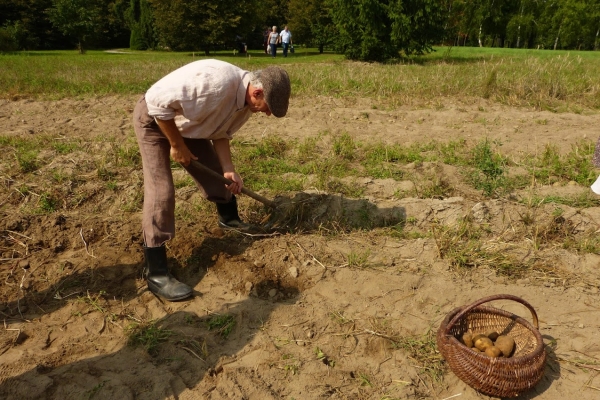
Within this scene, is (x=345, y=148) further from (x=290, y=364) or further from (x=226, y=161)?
(x=290, y=364)

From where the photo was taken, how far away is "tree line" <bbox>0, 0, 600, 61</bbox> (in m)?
15.6

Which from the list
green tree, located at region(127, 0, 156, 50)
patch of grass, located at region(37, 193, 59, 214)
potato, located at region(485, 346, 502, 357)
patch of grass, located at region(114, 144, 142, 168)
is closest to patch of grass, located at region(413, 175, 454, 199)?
potato, located at region(485, 346, 502, 357)

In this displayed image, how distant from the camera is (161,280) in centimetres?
326

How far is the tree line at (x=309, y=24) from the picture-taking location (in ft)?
51.2

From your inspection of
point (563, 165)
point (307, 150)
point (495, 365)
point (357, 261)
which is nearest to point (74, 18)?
point (307, 150)

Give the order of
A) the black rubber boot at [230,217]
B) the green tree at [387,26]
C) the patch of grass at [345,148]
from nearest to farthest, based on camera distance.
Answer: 1. the black rubber boot at [230,217]
2. the patch of grass at [345,148]
3. the green tree at [387,26]

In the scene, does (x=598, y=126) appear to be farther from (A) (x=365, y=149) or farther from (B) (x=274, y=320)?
(B) (x=274, y=320)

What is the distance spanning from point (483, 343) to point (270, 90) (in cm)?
192

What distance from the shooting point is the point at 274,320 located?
10.0 ft

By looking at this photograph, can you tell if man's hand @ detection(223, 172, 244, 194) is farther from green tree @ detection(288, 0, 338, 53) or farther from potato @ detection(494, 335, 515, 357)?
green tree @ detection(288, 0, 338, 53)

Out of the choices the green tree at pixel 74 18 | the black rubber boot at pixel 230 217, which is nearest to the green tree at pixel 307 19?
the green tree at pixel 74 18

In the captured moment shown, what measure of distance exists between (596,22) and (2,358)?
175ft

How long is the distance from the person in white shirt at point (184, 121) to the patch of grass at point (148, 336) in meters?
0.30

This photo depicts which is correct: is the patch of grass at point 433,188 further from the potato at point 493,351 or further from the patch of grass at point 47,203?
the patch of grass at point 47,203
